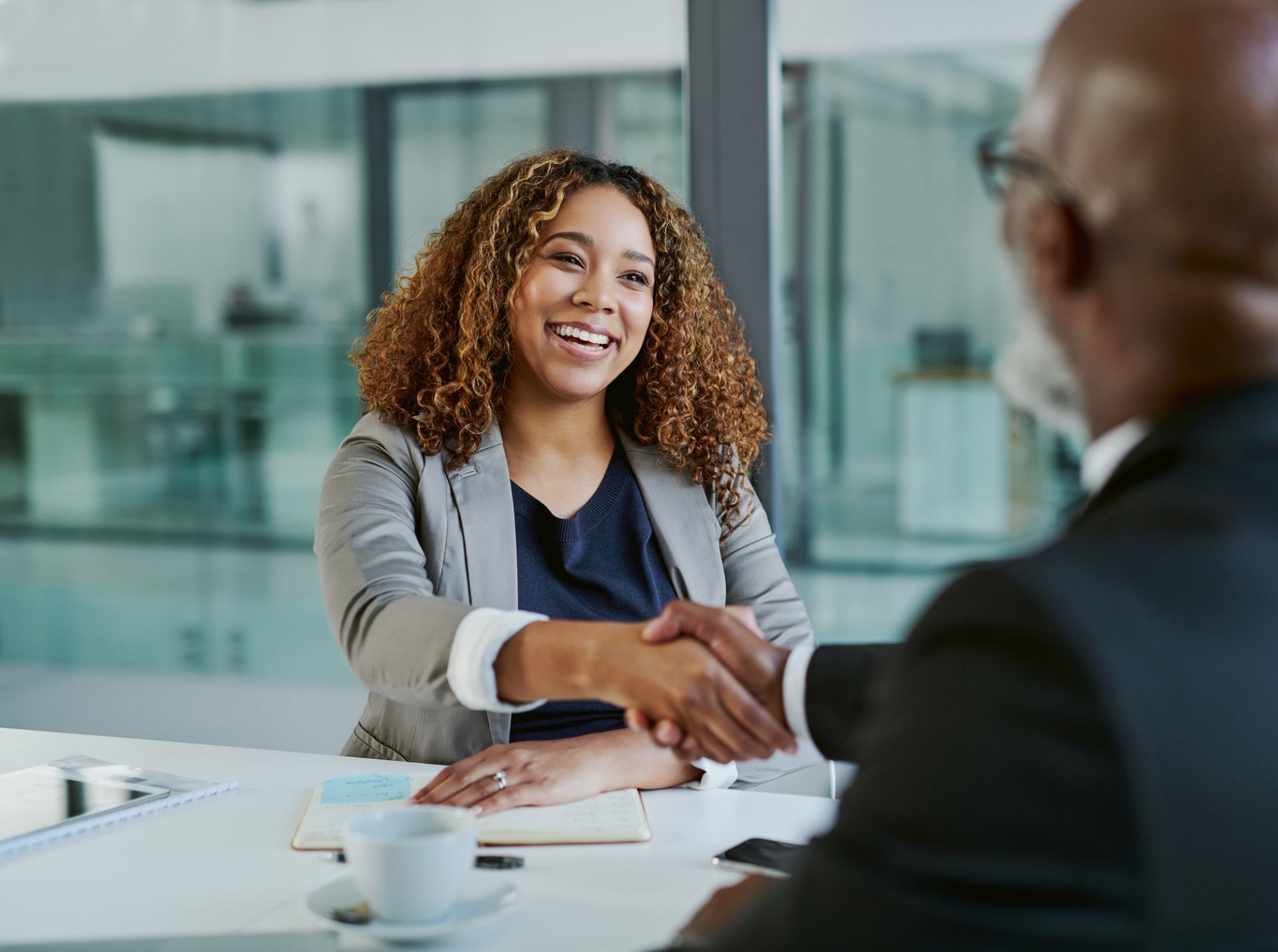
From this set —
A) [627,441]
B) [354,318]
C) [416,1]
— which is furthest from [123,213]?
[627,441]

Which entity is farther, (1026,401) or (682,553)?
(682,553)

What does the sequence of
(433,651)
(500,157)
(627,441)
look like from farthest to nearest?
A: (500,157) < (627,441) < (433,651)

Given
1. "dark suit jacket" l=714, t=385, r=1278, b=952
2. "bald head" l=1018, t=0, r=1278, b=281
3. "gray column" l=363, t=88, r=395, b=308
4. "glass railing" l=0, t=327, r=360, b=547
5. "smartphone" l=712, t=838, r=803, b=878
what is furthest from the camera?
"glass railing" l=0, t=327, r=360, b=547

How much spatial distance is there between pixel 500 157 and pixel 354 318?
690mm

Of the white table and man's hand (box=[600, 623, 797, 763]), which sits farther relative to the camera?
man's hand (box=[600, 623, 797, 763])

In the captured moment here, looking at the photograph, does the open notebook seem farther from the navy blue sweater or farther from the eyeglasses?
the eyeglasses

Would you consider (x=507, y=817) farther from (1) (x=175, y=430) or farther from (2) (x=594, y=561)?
(1) (x=175, y=430)

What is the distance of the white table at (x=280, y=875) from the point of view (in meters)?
1.17

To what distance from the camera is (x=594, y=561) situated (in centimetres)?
211

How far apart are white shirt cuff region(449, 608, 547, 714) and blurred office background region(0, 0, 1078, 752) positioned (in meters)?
2.11

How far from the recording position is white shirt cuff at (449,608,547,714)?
146 cm

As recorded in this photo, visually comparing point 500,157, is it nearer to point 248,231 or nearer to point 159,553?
point 248,231

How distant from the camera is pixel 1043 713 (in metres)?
0.65

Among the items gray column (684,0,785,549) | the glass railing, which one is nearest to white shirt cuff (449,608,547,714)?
gray column (684,0,785,549)
